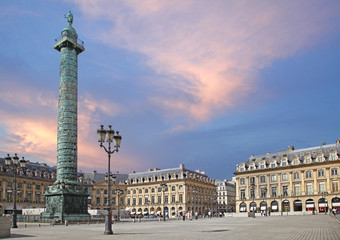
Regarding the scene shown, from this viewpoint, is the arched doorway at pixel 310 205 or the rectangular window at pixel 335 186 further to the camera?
the arched doorway at pixel 310 205

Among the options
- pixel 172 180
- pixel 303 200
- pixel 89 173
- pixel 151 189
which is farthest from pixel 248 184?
pixel 89 173

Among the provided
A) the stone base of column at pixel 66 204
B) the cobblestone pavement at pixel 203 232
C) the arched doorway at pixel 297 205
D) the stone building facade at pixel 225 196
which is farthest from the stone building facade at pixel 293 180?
the stone building facade at pixel 225 196

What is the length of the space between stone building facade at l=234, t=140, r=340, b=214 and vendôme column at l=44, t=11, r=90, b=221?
34.5 m

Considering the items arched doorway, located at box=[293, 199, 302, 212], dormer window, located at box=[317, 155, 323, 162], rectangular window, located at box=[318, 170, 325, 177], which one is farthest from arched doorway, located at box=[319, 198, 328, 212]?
dormer window, located at box=[317, 155, 323, 162]

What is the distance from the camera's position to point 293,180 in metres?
72.1

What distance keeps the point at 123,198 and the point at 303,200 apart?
47.2 m

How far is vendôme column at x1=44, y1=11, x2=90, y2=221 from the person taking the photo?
122 ft

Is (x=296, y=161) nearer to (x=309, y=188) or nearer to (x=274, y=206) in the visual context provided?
(x=309, y=188)

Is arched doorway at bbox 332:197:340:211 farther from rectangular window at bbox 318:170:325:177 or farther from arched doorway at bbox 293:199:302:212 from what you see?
arched doorway at bbox 293:199:302:212

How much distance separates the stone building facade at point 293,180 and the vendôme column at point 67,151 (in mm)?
34494

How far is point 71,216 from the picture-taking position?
3653 centimetres

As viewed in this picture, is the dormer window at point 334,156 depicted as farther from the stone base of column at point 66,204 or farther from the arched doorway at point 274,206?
the stone base of column at point 66,204

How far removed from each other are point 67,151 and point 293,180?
50.0m

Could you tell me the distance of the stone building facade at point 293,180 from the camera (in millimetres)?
66938
